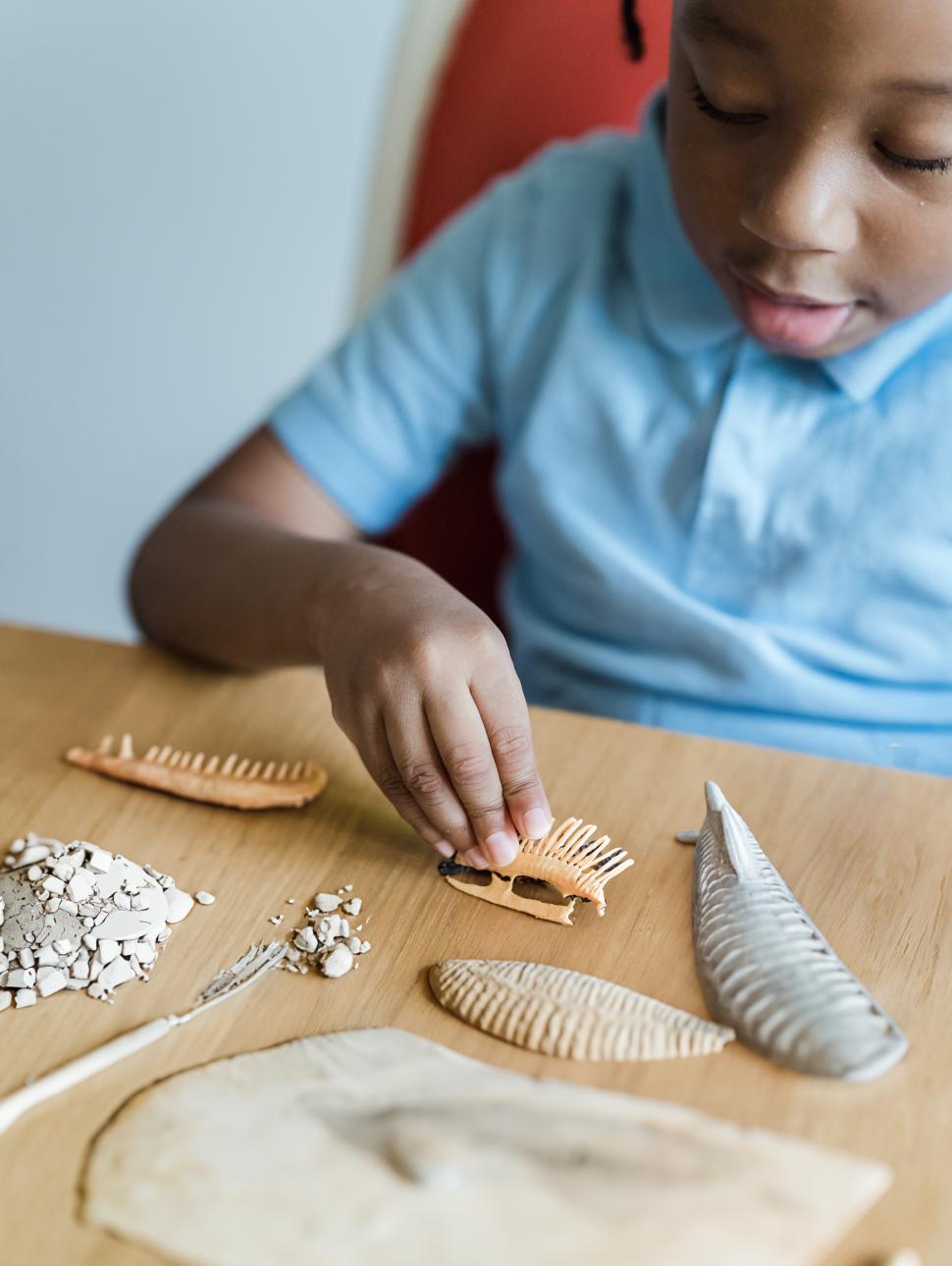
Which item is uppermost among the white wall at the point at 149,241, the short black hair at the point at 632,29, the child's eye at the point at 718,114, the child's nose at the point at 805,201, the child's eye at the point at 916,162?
the short black hair at the point at 632,29

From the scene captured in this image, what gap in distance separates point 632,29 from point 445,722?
469mm

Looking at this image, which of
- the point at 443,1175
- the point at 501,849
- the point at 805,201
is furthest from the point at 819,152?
the point at 443,1175

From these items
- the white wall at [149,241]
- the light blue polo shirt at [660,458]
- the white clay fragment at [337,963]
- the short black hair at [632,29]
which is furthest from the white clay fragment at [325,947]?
the white wall at [149,241]

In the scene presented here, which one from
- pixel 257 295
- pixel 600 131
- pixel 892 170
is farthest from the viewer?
pixel 257 295

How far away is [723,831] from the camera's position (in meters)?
0.61

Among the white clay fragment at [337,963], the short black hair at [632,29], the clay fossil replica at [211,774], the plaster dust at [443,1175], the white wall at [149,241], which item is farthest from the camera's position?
the white wall at [149,241]

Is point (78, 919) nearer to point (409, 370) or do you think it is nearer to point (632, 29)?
point (409, 370)

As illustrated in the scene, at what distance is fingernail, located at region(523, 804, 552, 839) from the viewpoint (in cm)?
61

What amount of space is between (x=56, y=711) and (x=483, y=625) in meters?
0.25

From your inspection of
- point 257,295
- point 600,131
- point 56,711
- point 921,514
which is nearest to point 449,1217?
point 56,711

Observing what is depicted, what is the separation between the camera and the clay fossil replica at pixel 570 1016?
52 centimetres

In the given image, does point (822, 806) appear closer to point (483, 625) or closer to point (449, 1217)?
point (483, 625)

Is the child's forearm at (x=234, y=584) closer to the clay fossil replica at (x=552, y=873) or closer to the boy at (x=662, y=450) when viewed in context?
the boy at (x=662, y=450)

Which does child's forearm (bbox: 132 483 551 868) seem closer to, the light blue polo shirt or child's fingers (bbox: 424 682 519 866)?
child's fingers (bbox: 424 682 519 866)
